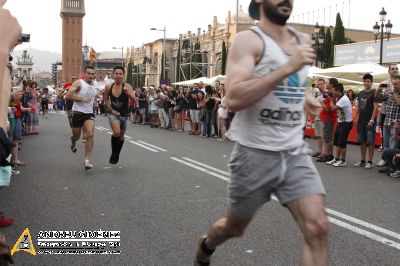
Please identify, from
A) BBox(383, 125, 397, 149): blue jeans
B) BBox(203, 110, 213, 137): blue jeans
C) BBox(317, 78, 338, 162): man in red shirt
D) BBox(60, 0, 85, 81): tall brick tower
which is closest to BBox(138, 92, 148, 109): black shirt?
BBox(203, 110, 213, 137): blue jeans

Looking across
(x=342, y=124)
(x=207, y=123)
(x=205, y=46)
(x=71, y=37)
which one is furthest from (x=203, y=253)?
(x=71, y=37)

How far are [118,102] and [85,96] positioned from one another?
0.84 m

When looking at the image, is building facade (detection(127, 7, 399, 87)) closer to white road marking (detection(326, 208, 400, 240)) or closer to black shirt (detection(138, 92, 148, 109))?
black shirt (detection(138, 92, 148, 109))

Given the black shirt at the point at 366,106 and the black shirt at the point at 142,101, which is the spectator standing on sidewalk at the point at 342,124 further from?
the black shirt at the point at 142,101

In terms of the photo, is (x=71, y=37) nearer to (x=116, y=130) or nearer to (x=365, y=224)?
(x=116, y=130)

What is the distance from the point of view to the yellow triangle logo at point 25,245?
4.68 m

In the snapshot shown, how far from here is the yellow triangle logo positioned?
468 centimetres

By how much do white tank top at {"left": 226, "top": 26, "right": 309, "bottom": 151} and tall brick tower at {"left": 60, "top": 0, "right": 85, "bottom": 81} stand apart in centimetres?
11595

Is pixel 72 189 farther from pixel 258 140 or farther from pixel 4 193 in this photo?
pixel 258 140

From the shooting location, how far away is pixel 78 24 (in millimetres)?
118188

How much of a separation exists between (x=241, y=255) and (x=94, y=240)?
4.81ft

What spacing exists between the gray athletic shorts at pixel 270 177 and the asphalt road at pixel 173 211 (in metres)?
1.32

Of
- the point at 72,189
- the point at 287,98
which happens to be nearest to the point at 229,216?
the point at 287,98

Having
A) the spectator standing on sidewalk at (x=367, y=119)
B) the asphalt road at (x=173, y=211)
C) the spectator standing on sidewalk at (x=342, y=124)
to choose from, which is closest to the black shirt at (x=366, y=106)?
the spectator standing on sidewalk at (x=367, y=119)
